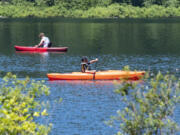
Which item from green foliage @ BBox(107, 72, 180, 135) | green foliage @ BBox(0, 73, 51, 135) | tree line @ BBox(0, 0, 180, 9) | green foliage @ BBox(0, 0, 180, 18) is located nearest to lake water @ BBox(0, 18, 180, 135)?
green foliage @ BBox(107, 72, 180, 135)

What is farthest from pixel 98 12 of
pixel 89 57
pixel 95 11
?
pixel 89 57

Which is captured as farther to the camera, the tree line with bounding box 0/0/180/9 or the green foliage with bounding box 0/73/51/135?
the tree line with bounding box 0/0/180/9

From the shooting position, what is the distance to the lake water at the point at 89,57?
28.2 meters

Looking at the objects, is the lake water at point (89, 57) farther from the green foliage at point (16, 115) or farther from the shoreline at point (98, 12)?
the shoreline at point (98, 12)

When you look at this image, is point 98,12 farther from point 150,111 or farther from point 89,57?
point 150,111

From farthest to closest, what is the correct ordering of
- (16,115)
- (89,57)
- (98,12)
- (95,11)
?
(95,11) < (98,12) < (89,57) < (16,115)

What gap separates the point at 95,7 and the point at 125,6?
6.74 metres

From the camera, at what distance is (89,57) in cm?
5241

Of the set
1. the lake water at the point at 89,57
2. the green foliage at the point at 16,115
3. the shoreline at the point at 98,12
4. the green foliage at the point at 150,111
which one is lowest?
the shoreline at the point at 98,12

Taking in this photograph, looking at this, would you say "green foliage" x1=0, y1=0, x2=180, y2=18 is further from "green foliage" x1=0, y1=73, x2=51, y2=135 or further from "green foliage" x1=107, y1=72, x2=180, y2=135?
"green foliage" x1=0, y1=73, x2=51, y2=135

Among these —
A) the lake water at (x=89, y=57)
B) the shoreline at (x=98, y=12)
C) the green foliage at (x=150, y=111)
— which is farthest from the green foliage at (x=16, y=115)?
the shoreline at (x=98, y=12)

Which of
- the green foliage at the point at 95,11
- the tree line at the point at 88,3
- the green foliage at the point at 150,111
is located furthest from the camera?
the tree line at the point at 88,3

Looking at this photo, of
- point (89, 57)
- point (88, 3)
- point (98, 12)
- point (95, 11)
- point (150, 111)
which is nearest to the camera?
point (150, 111)

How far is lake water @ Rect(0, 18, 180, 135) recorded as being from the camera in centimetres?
2816
